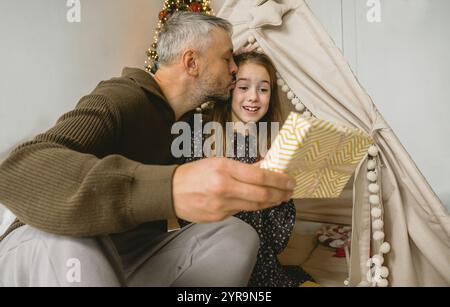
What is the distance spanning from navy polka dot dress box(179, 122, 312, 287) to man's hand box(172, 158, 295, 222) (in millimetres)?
709

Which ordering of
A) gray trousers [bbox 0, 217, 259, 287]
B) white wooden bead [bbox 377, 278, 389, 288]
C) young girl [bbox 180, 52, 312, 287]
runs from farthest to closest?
young girl [bbox 180, 52, 312, 287], white wooden bead [bbox 377, 278, 389, 288], gray trousers [bbox 0, 217, 259, 287]

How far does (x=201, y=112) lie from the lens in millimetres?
1506

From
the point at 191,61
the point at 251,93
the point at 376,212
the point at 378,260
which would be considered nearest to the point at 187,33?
the point at 191,61

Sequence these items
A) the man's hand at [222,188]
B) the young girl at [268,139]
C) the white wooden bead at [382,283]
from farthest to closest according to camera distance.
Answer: the young girl at [268,139]
the white wooden bead at [382,283]
the man's hand at [222,188]

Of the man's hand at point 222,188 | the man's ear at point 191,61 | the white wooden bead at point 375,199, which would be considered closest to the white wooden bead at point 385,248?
the white wooden bead at point 375,199

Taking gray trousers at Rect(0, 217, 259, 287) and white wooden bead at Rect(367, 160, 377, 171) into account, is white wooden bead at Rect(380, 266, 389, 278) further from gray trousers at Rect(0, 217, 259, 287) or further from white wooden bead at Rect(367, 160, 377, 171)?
gray trousers at Rect(0, 217, 259, 287)

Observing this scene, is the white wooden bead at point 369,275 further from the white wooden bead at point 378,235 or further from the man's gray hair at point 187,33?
the man's gray hair at point 187,33

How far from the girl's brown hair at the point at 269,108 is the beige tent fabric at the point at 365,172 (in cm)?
5

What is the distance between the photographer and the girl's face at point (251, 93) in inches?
53.9

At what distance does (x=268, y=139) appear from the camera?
144 centimetres

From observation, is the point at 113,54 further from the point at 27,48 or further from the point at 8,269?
the point at 8,269

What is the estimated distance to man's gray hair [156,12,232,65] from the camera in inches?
50.9

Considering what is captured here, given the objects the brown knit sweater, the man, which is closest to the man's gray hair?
the man

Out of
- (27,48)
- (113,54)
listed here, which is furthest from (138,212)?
(113,54)
